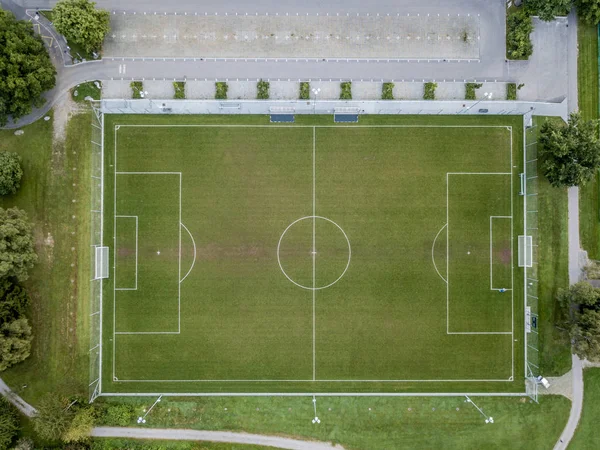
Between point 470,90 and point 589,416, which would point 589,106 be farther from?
point 589,416

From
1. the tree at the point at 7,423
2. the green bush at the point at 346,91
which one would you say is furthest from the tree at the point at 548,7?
the tree at the point at 7,423

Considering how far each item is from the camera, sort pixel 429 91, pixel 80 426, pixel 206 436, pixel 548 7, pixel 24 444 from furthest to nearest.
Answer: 1. pixel 429 91
2. pixel 206 436
3. pixel 548 7
4. pixel 24 444
5. pixel 80 426

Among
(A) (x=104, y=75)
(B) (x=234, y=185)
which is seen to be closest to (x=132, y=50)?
(A) (x=104, y=75)

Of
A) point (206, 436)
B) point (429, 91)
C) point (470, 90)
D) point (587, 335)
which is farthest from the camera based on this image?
point (470, 90)

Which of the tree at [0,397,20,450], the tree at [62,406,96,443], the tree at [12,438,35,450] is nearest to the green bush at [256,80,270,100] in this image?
the tree at [62,406,96,443]

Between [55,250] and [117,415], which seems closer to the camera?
[117,415]

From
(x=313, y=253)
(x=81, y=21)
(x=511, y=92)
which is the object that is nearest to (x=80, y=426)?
(x=313, y=253)

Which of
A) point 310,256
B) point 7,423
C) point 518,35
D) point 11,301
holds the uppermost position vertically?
point 518,35
